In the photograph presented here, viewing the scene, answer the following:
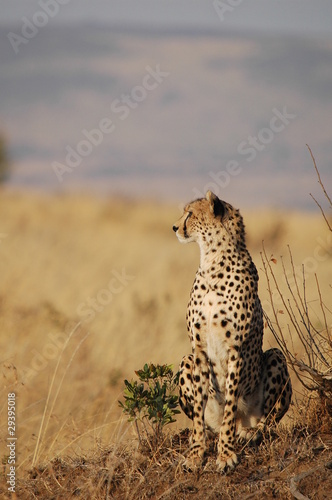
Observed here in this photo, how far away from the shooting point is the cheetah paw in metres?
4.05

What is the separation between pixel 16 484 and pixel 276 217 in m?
14.4

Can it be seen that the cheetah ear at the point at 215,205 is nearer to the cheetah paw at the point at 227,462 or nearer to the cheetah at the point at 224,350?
the cheetah at the point at 224,350

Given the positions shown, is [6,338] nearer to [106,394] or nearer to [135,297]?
[106,394]

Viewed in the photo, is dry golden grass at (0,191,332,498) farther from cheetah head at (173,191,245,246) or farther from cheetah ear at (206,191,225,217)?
cheetah ear at (206,191,225,217)

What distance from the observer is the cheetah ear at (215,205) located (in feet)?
14.3

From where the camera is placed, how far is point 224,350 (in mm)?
4254

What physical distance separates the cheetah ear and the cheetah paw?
54.8 inches

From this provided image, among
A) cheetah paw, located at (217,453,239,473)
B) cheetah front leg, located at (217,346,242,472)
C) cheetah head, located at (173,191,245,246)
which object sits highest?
cheetah head, located at (173,191,245,246)

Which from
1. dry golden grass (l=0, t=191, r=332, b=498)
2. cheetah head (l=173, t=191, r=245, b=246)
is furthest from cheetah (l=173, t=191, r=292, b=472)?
dry golden grass (l=0, t=191, r=332, b=498)

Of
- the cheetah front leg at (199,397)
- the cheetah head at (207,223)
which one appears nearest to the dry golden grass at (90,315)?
the cheetah front leg at (199,397)

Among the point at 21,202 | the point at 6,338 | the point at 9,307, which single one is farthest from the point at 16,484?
the point at 21,202

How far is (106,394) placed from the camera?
742 cm

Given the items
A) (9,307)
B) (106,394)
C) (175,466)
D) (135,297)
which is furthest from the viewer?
(135,297)

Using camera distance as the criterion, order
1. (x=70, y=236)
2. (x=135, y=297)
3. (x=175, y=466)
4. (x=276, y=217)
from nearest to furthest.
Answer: (x=175, y=466) < (x=135, y=297) < (x=70, y=236) < (x=276, y=217)
